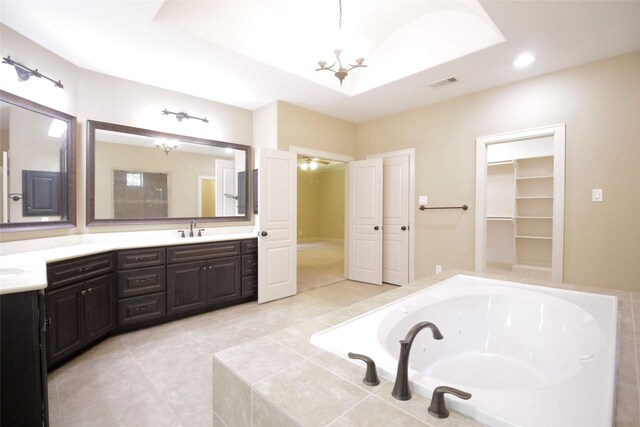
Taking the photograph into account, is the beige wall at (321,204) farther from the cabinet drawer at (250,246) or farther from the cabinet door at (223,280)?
the cabinet door at (223,280)

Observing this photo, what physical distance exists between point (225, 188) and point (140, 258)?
4.67 ft

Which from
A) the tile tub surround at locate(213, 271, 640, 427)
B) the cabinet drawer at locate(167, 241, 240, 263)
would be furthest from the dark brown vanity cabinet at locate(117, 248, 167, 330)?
the tile tub surround at locate(213, 271, 640, 427)

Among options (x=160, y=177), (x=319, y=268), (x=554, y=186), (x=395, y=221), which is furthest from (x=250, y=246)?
(x=554, y=186)

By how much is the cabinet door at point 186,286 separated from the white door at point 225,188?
3.01 ft

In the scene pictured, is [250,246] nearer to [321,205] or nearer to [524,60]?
[524,60]

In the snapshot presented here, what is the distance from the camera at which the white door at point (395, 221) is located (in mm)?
4230

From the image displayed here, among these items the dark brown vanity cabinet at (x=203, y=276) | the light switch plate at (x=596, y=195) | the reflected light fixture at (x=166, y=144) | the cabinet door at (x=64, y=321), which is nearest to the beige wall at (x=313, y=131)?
the reflected light fixture at (x=166, y=144)

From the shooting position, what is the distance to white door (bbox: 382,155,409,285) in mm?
4230

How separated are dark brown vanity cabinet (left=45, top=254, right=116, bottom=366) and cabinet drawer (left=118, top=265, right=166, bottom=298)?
7 cm

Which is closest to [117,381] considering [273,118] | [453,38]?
A: [273,118]

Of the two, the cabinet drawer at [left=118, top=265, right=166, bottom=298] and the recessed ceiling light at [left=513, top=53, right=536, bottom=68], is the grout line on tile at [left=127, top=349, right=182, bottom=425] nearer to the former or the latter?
the cabinet drawer at [left=118, top=265, right=166, bottom=298]

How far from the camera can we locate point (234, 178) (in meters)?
3.93

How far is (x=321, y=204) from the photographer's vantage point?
1039 centimetres

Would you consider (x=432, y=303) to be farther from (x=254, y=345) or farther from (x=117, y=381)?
(x=117, y=381)
